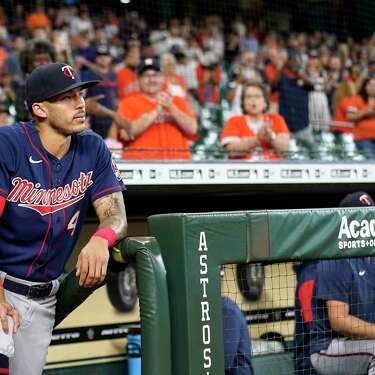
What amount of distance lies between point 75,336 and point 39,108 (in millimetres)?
2269

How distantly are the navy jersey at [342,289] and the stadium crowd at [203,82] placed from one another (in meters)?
1.79

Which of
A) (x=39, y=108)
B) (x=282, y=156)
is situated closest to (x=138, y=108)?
(x=282, y=156)

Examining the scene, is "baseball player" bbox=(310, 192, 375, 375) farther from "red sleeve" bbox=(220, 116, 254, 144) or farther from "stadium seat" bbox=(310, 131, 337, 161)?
"stadium seat" bbox=(310, 131, 337, 161)

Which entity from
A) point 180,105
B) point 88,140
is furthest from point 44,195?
point 180,105

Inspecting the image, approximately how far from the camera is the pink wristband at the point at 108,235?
252 centimetres

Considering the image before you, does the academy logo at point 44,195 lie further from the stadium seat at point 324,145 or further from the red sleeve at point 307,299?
the stadium seat at point 324,145

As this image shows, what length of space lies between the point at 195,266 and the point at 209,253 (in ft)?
0.23

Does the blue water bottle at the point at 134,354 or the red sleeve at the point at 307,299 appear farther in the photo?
the blue water bottle at the point at 134,354

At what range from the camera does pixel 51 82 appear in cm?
260

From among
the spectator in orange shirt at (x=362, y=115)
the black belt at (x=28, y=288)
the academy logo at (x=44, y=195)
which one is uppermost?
the spectator in orange shirt at (x=362, y=115)

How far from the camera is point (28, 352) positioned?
8.59ft

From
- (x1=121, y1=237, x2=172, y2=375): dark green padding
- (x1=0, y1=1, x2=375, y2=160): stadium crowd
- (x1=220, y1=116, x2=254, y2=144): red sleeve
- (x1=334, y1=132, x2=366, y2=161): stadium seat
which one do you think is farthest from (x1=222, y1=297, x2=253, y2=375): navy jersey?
(x1=334, y1=132, x2=366, y2=161): stadium seat

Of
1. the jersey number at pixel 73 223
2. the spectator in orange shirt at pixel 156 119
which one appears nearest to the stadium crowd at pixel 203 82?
the spectator in orange shirt at pixel 156 119

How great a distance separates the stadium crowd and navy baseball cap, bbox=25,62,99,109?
6.92 feet
